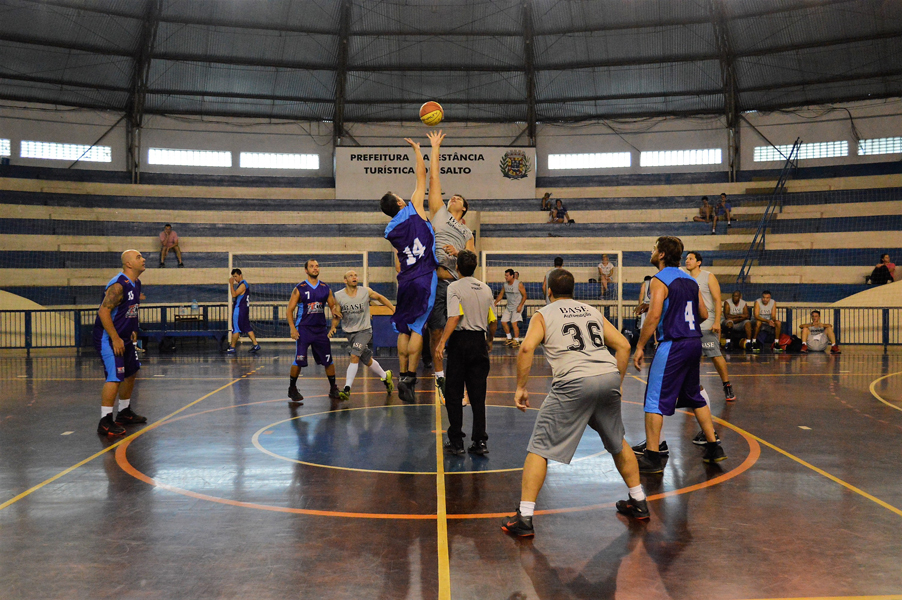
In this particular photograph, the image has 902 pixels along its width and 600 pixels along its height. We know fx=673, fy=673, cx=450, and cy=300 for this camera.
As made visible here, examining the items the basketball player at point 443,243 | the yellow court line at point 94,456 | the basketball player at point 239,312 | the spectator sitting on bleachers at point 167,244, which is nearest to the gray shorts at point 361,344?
the basketball player at point 443,243

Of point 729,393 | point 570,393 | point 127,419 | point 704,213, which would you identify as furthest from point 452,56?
point 570,393

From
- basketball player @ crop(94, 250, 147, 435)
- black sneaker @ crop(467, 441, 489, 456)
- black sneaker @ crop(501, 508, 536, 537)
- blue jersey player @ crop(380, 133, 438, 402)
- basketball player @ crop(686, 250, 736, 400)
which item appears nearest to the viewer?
black sneaker @ crop(501, 508, 536, 537)

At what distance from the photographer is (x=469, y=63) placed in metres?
30.0

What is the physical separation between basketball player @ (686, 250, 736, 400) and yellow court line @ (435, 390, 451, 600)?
13.7ft

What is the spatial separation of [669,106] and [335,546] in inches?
1186

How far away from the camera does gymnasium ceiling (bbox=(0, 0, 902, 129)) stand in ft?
87.3

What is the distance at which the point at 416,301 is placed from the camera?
319 inches

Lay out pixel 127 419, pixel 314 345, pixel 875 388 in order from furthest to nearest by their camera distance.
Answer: pixel 875 388 < pixel 314 345 < pixel 127 419

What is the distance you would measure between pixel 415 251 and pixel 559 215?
21.5 metres

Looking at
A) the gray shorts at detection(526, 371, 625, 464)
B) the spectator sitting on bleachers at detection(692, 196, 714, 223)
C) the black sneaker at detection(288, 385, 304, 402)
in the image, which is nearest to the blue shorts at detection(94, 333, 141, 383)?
the black sneaker at detection(288, 385, 304, 402)

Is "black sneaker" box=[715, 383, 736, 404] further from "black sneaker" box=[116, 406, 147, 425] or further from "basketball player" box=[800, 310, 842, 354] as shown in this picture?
"basketball player" box=[800, 310, 842, 354]

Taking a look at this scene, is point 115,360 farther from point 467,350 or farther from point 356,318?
point 467,350

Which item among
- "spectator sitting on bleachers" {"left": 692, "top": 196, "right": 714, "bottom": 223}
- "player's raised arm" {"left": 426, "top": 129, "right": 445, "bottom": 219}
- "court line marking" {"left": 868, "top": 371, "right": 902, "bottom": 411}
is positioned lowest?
"court line marking" {"left": 868, "top": 371, "right": 902, "bottom": 411}

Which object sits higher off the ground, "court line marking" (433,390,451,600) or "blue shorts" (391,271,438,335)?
"blue shorts" (391,271,438,335)
